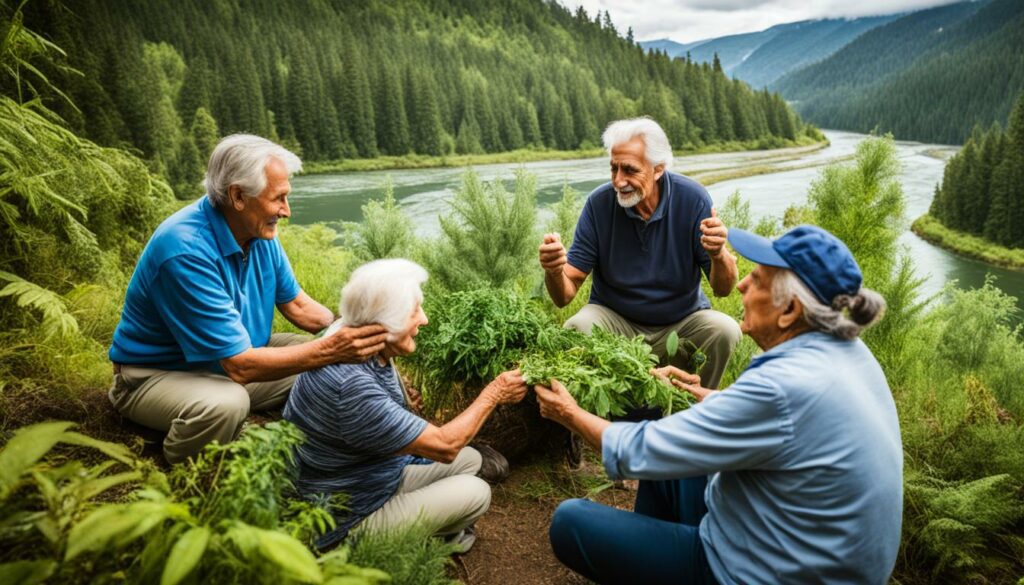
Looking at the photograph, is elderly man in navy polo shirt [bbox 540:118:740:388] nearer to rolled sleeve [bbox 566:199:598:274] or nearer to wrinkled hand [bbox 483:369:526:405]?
rolled sleeve [bbox 566:199:598:274]

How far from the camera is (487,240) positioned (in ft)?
22.2

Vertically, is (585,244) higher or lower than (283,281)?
lower

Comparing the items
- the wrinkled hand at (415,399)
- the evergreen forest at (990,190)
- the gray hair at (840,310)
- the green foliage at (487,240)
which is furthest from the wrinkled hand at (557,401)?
the evergreen forest at (990,190)

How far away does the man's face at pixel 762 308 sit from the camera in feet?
6.46

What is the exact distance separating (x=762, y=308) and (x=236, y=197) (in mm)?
2609

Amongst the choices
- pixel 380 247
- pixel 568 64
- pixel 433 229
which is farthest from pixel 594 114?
pixel 380 247

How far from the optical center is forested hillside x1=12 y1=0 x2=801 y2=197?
29.8m

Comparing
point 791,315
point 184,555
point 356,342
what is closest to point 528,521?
point 356,342

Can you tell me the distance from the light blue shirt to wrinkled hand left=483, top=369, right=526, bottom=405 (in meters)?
0.95

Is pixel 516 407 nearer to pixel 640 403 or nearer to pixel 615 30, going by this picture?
pixel 640 403

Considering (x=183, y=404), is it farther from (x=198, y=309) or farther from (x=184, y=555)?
(x=184, y=555)

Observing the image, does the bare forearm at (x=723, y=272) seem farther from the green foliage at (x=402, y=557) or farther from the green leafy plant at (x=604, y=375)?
the green foliage at (x=402, y=557)

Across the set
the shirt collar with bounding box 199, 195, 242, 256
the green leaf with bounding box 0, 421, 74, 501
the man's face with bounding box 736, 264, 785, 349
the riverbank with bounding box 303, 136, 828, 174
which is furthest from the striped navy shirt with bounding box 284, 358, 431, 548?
the riverbank with bounding box 303, 136, 828, 174

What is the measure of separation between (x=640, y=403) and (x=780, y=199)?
33.1 m
